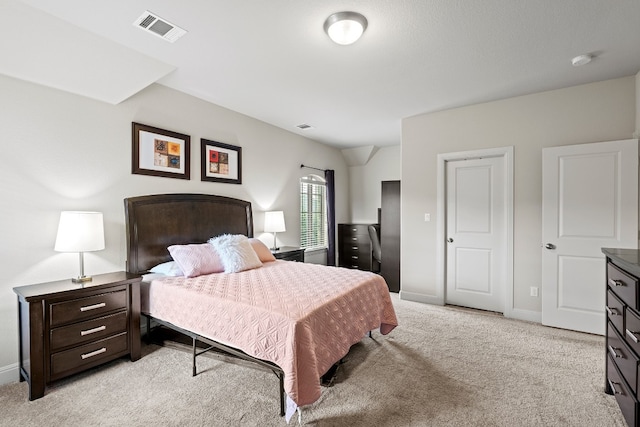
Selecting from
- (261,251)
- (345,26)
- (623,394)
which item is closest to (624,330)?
(623,394)

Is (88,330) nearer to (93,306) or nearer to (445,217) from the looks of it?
(93,306)

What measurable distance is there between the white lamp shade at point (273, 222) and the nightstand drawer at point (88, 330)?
6.86 feet

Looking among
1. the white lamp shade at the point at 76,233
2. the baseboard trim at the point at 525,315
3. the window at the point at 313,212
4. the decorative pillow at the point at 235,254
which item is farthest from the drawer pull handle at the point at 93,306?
the baseboard trim at the point at 525,315

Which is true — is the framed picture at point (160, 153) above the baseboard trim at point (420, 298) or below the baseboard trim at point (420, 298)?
above

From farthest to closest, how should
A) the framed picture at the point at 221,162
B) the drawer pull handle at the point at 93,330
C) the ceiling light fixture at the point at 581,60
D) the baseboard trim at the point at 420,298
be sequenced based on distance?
the baseboard trim at the point at 420,298 < the framed picture at the point at 221,162 < the ceiling light fixture at the point at 581,60 < the drawer pull handle at the point at 93,330

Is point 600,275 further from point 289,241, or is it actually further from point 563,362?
point 289,241

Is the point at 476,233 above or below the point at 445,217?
below

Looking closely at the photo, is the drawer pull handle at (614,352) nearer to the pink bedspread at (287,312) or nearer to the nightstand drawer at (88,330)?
the pink bedspread at (287,312)

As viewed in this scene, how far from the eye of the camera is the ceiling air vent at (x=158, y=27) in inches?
80.9

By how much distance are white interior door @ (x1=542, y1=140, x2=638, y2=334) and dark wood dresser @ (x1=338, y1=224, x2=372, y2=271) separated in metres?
2.93

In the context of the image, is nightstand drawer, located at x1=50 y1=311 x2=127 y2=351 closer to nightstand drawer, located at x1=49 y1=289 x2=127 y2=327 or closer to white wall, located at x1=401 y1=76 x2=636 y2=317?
nightstand drawer, located at x1=49 y1=289 x2=127 y2=327

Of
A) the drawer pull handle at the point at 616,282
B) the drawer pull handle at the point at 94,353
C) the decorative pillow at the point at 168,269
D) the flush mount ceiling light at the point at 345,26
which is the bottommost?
the drawer pull handle at the point at 94,353

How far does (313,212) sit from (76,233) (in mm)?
3880

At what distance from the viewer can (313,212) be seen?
5707 millimetres
